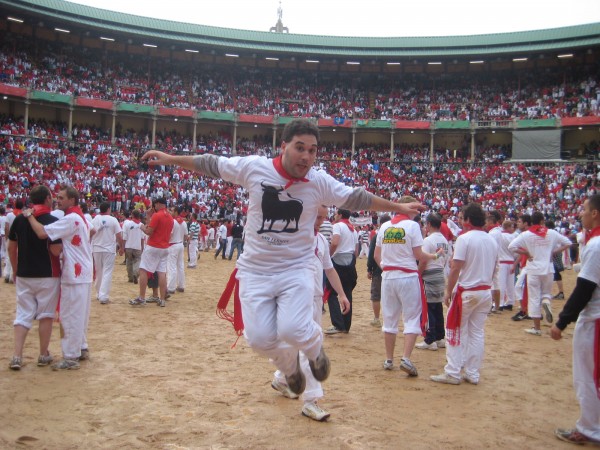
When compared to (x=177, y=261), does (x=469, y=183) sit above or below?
above

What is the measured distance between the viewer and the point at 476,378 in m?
5.83

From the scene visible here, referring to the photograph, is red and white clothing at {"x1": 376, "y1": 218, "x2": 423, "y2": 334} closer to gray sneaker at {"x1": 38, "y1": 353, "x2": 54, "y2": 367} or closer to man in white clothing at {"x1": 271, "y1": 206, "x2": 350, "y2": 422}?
man in white clothing at {"x1": 271, "y1": 206, "x2": 350, "y2": 422}

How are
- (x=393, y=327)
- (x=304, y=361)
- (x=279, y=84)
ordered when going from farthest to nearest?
1. (x=279, y=84)
2. (x=393, y=327)
3. (x=304, y=361)

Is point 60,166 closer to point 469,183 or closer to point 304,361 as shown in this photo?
point 469,183

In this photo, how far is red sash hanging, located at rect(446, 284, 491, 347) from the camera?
5.79 metres

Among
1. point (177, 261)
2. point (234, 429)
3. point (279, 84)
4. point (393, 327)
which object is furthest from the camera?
point (279, 84)

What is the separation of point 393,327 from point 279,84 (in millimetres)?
43732

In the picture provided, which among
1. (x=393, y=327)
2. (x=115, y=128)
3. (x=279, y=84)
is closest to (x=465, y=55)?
(x=279, y=84)

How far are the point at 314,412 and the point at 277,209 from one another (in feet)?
6.03

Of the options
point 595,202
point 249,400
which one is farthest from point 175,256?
point 595,202

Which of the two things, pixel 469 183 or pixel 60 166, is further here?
pixel 469 183

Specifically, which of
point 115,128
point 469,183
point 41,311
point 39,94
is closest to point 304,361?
point 41,311

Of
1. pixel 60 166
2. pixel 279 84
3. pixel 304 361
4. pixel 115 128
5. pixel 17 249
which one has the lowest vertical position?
pixel 304 361

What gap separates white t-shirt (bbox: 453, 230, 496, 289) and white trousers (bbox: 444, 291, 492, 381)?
0.46 ft
